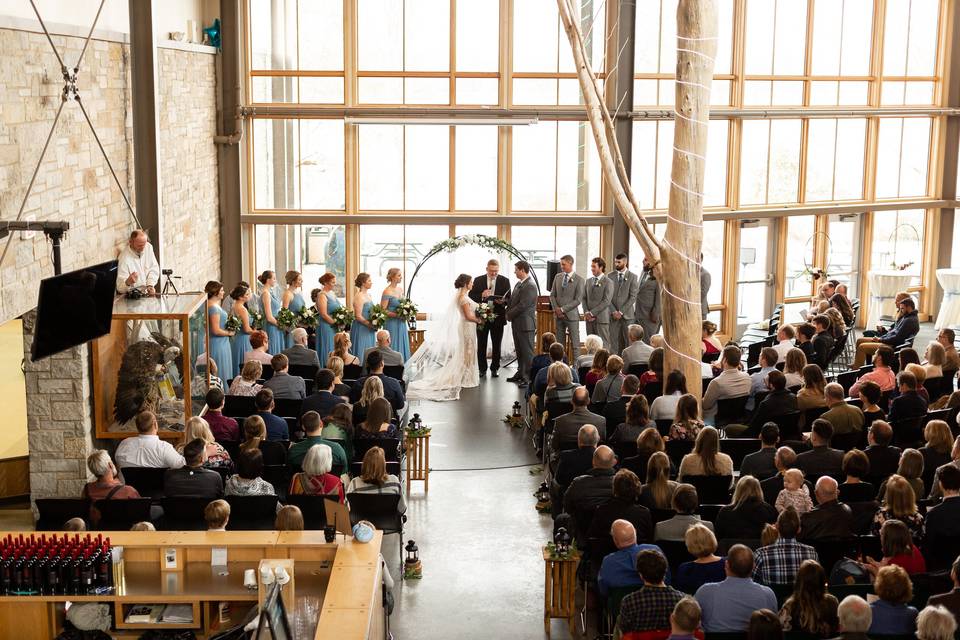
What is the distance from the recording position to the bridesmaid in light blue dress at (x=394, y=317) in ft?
47.3

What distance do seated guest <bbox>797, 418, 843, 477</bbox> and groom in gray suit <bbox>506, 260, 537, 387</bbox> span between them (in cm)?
622

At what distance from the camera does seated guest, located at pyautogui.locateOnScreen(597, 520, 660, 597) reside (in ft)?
23.7

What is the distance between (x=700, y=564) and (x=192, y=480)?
12.5 feet

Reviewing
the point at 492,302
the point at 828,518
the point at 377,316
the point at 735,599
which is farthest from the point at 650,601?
the point at 492,302

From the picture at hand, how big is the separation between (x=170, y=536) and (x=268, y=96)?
1051cm

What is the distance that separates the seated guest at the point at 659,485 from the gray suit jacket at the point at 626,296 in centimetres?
699

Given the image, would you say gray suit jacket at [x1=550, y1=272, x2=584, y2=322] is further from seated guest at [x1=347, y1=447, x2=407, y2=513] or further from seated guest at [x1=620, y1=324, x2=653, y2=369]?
seated guest at [x1=347, y1=447, x2=407, y2=513]

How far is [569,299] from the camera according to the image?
14969 mm

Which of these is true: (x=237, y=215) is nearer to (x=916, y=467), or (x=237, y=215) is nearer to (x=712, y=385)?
(x=712, y=385)

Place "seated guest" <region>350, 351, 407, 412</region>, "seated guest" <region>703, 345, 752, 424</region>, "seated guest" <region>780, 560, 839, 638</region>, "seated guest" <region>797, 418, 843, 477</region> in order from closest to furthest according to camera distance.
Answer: "seated guest" <region>780, 560, 839, 638</region> < "seated guest" <region>797, 418, 843, 477</region> < "seated guest" <region>350, 351, 407, 412</region> < "seated guest" <region>703, 345, 752, 424</region>

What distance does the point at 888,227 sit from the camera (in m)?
20.1

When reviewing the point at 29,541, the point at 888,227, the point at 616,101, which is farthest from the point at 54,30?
the point at 888,227

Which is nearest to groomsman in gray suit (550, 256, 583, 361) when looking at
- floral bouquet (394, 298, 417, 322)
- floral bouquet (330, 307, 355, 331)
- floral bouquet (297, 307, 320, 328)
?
floral bouquet (394, 298, 417, 322)

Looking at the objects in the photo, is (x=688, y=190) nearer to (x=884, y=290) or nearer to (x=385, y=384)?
(x=385, y=384)
